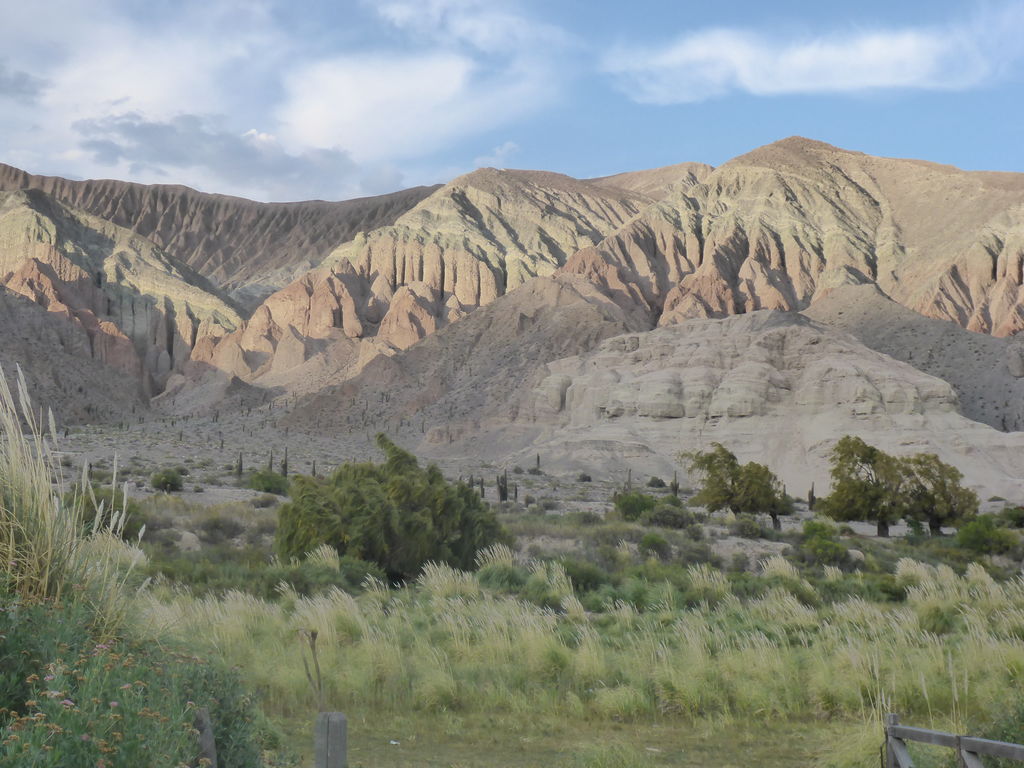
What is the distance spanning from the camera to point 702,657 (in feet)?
36.6

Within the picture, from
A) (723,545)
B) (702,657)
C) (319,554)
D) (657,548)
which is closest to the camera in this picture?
(702,657)

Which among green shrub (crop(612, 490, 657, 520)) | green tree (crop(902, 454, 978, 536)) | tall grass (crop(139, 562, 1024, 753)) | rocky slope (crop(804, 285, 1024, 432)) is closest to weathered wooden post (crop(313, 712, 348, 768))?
tall grass (crop(139, 562, 1024, 753))

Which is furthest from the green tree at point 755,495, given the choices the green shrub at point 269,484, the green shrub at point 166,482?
the green shrub at point 166,482

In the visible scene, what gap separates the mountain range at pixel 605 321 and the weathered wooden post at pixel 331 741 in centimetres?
5265

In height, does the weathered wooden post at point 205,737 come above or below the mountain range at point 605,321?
below

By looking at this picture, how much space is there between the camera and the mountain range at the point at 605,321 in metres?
62.8

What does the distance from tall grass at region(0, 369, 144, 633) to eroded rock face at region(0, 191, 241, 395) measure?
106121 millimetres

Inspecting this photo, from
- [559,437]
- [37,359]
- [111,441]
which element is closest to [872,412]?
[559,437]

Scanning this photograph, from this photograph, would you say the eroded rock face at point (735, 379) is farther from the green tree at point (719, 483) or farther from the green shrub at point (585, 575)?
the green shrub at point (585, 575)

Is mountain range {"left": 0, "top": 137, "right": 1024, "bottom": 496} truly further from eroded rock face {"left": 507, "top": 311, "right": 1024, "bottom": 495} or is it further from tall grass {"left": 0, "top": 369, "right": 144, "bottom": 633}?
tall grass {"left": 0, "top": 369, "right": 144, "bottom": 633}

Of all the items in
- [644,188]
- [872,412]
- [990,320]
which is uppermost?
[644,188]

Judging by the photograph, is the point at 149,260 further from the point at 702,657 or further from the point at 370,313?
the point at 702,657

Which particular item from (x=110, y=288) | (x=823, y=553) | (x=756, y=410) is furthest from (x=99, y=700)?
(x=110, y=288)

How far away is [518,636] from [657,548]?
1341 cm
